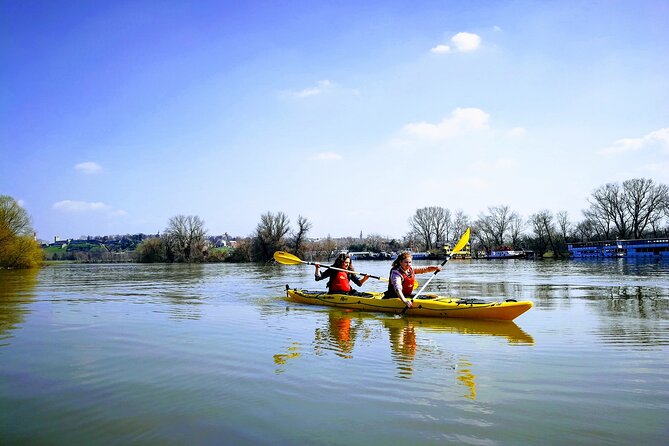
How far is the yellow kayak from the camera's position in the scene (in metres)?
10.6

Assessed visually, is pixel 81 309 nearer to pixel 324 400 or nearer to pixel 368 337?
pixel 368 337

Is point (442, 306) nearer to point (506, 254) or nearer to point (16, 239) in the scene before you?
point (16, 239)

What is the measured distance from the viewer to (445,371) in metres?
6.23

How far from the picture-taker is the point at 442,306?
11.3m

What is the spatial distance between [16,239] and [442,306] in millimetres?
46190

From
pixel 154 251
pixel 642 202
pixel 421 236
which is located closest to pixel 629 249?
pixel 642 202

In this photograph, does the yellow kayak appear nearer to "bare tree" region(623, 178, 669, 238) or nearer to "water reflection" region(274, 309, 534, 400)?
"water reflection" region(274, 309, 534, 400)

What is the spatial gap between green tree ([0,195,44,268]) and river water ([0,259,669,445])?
126ft

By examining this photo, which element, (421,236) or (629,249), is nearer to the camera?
(629,249)

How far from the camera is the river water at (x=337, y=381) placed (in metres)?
4.20

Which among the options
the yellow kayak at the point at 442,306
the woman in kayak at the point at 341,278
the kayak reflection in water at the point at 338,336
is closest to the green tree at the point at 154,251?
the woman in kayak at the point at 341,278

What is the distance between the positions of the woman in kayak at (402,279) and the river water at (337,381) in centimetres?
95

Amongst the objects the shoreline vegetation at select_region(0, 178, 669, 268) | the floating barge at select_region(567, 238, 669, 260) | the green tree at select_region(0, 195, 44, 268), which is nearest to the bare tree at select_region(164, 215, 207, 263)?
the shoreline vegetation at select_region(0, 178, 669, 268)

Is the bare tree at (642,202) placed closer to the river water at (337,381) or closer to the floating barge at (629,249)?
the floating barge at (629,249)
